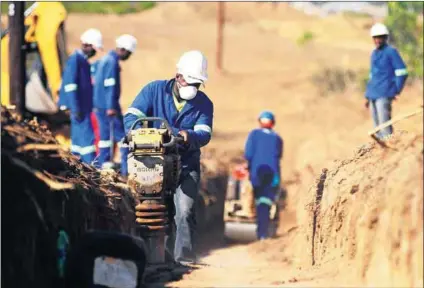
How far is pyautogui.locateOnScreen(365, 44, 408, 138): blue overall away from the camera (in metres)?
16.7

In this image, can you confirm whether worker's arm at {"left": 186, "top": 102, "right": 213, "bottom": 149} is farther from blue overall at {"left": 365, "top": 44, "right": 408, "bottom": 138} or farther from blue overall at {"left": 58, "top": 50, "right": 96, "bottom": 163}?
blue overall at {"left": 365, "top": 44, "right": 408, "bottom": 138}

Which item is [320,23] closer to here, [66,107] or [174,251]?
[66,107]

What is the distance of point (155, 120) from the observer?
10492mm

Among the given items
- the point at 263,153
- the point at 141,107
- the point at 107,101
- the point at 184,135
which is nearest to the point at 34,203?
the point at 184,135

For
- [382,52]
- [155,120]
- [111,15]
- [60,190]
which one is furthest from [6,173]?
[111,15]

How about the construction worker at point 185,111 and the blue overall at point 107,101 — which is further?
the blue overall at point 107,101

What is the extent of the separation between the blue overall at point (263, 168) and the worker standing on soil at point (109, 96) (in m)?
2.12

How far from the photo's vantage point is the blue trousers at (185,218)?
1122 centimetres

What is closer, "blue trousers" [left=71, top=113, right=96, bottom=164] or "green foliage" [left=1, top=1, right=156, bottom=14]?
"blue trousers" [left=71, top=113, right=96, bottom=164]

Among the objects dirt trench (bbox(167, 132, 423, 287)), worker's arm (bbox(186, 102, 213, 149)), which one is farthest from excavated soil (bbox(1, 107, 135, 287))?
worker's arm (bbox(186, 102, 213, 149))

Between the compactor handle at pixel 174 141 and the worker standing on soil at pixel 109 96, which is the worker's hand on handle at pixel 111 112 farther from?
the compactor handle at pixel 174 141

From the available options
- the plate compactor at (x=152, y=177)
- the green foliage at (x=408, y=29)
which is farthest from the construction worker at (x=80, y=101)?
the green foliage at (x=408, y=29)

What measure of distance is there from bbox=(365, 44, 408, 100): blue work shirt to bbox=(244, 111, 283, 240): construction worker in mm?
1572

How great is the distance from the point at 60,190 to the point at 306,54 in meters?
56.8
